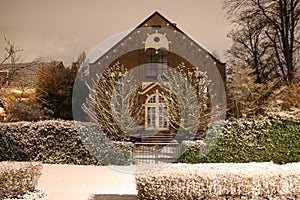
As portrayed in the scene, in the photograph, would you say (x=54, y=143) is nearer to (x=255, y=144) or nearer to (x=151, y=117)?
(x=255, y=144)

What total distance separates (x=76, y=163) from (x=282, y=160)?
4718mm

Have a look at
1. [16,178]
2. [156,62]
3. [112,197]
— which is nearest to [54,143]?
[16,178]

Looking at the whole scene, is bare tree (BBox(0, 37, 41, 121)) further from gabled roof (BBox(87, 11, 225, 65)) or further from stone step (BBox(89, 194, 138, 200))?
stone step (BBox(89, 194, 138, 200))

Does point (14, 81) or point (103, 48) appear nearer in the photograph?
point (14, 81)

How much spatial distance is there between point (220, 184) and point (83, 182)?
298cm

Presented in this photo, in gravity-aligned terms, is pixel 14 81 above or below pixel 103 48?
below

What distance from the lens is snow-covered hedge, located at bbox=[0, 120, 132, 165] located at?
7859mm

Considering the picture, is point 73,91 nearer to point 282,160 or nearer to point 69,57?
point 69,57

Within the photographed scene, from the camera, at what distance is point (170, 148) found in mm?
8328

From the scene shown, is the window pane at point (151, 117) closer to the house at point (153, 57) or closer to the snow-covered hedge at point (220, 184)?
the house at point (153, 57)

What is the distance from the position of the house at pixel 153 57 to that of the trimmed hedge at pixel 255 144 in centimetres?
492

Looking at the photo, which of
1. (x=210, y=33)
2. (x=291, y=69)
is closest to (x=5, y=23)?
(x=210, y=33)

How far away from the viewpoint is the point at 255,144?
7.30m

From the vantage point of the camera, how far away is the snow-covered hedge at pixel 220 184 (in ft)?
11.0
